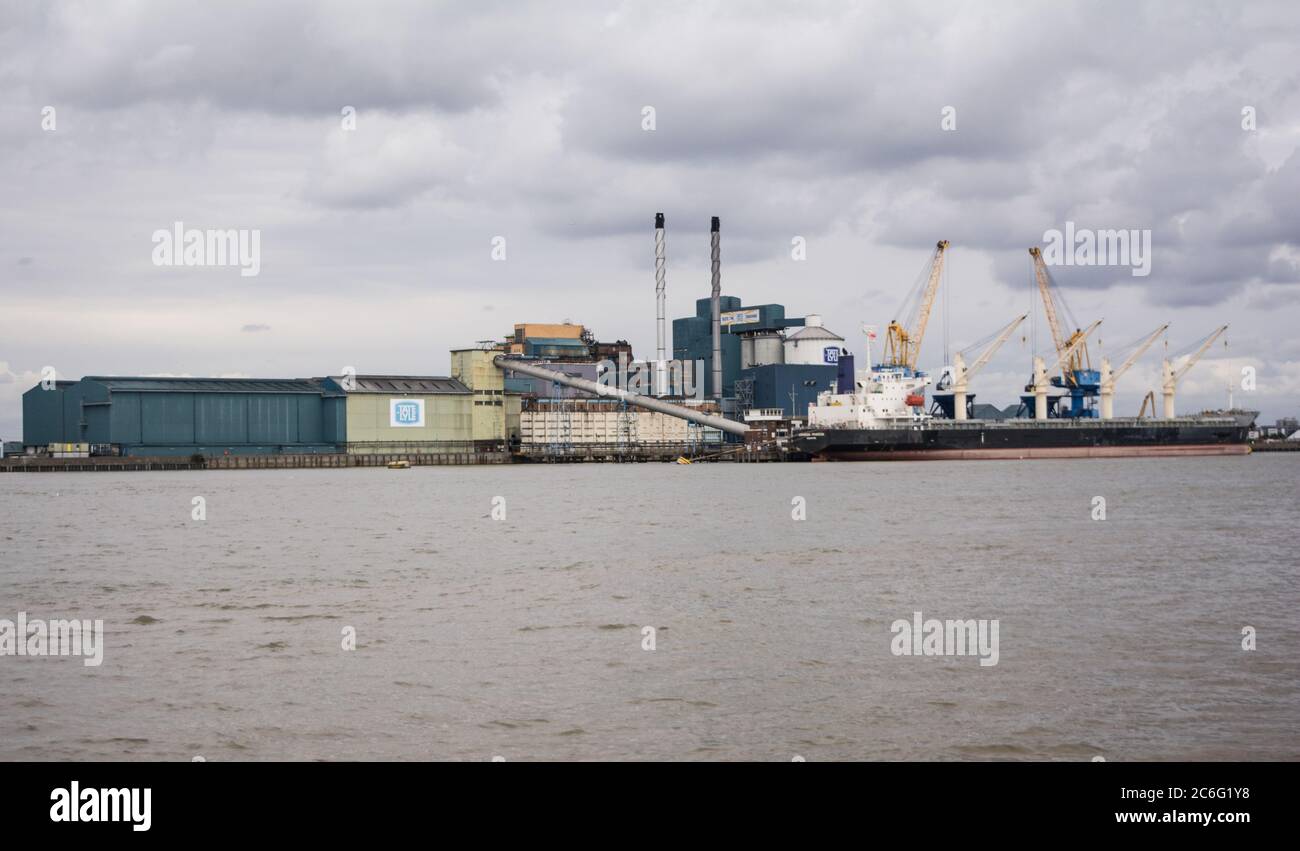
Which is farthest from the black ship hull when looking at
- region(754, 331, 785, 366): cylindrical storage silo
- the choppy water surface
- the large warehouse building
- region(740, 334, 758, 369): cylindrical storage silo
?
the choppy water surface

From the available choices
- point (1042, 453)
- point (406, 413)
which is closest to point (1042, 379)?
point (1042, 453)

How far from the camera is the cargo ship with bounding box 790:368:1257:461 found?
4414 inches

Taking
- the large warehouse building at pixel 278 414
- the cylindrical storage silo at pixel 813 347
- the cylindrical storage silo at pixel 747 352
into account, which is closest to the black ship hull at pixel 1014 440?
the large warehouse building at pixel 278 414

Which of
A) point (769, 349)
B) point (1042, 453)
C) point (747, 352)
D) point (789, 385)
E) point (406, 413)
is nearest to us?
point (1042, 453)

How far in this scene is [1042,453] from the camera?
115m

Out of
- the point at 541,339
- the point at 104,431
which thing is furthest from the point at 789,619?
the point at 541,339

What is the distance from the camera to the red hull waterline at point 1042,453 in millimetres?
112125

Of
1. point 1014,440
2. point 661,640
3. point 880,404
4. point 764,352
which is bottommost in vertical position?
point 661,640

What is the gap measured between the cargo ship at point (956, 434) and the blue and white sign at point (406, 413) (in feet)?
138

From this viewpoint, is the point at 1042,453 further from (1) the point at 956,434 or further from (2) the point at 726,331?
(2) the point at 726,331

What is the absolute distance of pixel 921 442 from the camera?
111625mm

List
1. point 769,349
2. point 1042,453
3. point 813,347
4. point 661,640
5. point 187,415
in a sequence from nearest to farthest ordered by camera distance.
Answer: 1. point 661,640
2. point 1042,453
3. point 187,415
4. point 813,347
5. point 769,349

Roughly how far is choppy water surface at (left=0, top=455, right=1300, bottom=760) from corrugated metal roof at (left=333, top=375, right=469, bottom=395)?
88.9 m

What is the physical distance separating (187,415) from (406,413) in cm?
2304
